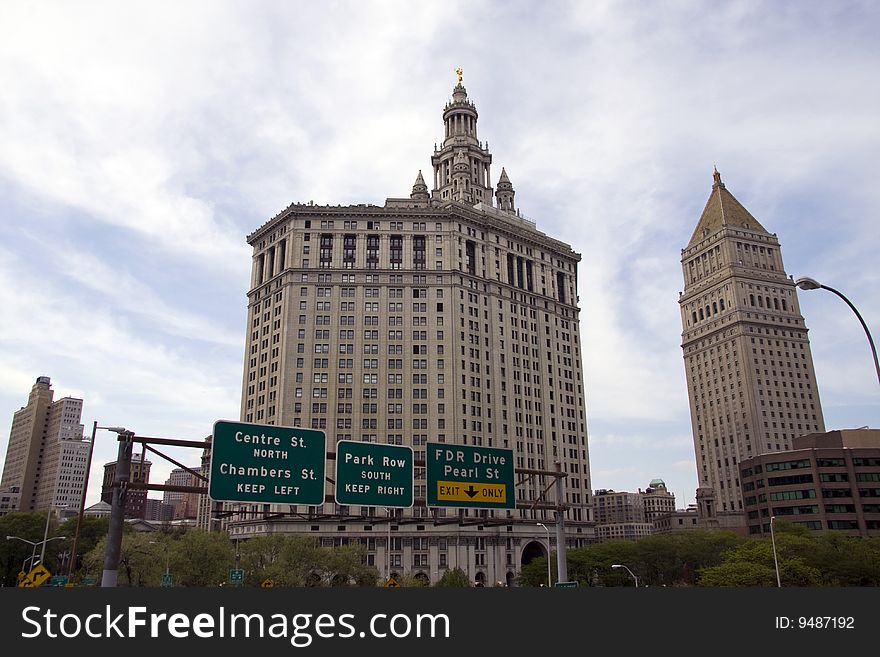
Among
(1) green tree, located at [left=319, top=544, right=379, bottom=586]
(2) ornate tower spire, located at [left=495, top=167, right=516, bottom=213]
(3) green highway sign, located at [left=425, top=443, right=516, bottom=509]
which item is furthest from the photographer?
(2) ornate tower spire, located at [left=495, top=167, right=516, bottom=213]

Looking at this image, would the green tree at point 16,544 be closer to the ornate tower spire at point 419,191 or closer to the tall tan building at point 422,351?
the tall tan building at point 422,351

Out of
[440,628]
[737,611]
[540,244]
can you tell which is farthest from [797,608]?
[540,244]

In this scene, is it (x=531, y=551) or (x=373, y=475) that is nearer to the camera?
(x=373, y=475)

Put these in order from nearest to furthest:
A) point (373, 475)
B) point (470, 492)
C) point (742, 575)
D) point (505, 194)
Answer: point (373, 475) → point (470, 492) → point (742, 575) → point (505, 194)

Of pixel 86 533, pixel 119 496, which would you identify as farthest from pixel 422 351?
pixel 119 496

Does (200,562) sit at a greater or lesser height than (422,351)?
lesser

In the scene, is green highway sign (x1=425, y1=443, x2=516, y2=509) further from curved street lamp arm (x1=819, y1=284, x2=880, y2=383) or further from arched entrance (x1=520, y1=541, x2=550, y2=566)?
arched entrance (x1=520, y1=541, x2=550, y2=566)

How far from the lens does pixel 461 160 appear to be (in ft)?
520

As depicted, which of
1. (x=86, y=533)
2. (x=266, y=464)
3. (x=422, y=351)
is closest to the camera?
(x=266, y=464)

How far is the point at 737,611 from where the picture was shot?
657 inches

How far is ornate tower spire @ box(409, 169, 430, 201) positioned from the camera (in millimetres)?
152188

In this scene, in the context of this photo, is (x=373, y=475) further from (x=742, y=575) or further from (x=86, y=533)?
(x=86, y=533)

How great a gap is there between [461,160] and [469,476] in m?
130

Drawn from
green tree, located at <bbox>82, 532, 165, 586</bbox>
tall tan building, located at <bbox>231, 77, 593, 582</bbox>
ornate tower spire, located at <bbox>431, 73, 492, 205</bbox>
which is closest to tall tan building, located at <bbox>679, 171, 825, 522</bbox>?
tall tan building, located at <bbox>231, 77, 593, 582</bbox>
